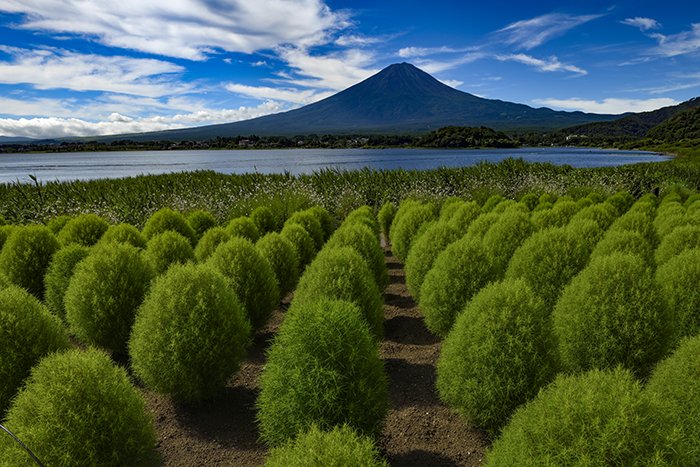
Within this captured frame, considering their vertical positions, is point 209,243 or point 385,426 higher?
point 209,243

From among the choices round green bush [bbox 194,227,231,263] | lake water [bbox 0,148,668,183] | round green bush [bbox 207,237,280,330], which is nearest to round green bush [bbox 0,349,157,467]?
round green bush [bbox 207,237,280,330]

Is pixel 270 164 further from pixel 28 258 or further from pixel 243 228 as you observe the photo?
pixel 28 258

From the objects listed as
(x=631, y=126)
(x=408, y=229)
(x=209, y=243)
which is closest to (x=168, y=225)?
(x=209, y=243)

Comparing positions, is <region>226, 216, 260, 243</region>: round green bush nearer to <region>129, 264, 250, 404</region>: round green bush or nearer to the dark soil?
the dark soil

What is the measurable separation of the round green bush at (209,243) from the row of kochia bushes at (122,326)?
0.03 m

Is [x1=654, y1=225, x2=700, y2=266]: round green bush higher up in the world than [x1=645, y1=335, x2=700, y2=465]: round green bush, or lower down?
higher up

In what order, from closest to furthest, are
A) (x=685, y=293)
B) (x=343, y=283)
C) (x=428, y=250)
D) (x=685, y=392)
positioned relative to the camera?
(x=685, y=392) < (x=685, y=293) < (x=343, y=283) < (x=428, y=250)

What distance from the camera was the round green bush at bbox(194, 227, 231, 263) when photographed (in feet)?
31.4

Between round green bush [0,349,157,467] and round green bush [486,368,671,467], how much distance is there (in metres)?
3.46

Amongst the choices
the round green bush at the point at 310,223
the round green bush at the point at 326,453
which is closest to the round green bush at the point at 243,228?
the round green bush at the point at 310,223

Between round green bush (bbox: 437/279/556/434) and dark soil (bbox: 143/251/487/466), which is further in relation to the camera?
dark soil (bbox: 143/251/487/466)

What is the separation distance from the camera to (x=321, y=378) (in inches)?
167

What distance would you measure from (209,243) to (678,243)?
881 cm

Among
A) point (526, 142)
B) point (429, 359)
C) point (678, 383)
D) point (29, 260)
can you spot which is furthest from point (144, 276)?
point (526, 142)
